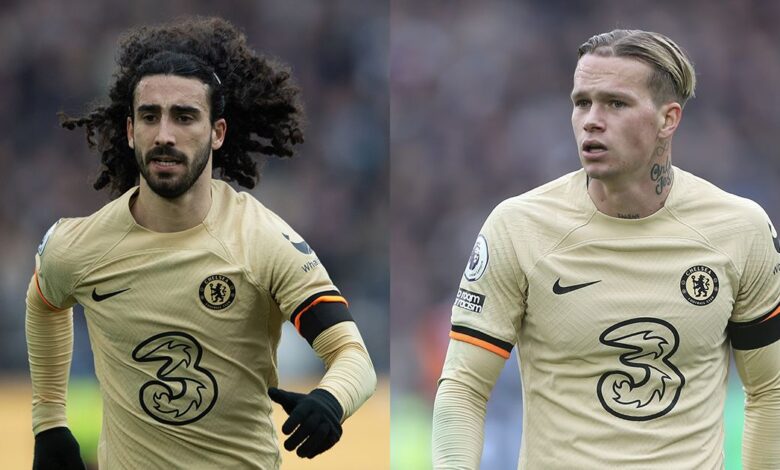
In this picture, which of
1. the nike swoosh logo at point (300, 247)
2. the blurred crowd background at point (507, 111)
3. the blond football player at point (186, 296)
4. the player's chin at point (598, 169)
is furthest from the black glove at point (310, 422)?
the blurred crowd background at point (507, 111)

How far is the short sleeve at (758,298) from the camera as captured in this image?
380 cm

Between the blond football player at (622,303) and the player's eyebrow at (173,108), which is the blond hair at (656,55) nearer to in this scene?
the blond football player at (622,303)

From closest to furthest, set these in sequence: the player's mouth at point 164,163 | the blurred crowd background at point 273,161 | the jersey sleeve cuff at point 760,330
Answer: the jersey sleeve cuff at point 760,330 → the player's mouth at point 164,163 → the blurred crowd background at point 273,161

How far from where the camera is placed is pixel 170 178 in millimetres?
4074

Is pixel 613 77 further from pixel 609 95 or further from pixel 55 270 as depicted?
pixel 55 270

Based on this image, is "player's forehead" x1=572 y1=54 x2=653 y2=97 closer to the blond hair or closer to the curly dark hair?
the blond hair

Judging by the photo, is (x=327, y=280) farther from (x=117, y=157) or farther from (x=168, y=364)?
(x=117, y=157)

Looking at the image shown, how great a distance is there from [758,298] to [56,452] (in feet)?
8.23

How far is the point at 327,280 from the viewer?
4090mm

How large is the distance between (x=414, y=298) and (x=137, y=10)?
11.9 feet

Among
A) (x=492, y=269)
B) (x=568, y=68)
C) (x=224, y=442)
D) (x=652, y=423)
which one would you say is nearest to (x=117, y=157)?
(x=224, y=442)

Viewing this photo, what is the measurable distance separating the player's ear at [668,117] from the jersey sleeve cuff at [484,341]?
0.82m

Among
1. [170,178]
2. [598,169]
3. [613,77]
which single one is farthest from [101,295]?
[613,77]

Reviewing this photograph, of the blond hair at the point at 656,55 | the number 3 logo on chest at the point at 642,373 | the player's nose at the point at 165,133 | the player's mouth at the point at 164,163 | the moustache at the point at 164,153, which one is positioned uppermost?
the blond hair at the point at 656,55
